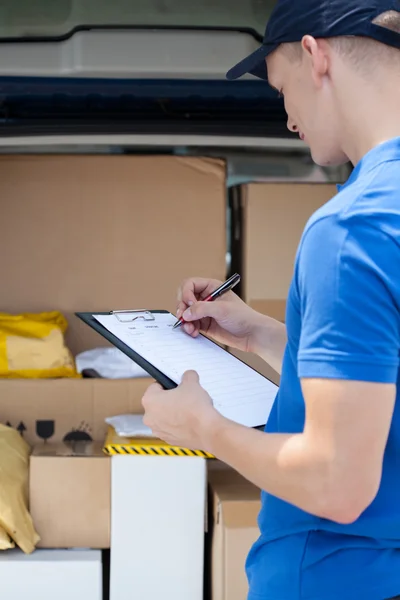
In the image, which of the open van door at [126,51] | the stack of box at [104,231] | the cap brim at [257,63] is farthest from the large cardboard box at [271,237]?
the cap brim at [257,63]

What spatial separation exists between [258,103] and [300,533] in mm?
1660

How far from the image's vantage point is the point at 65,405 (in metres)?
2.36

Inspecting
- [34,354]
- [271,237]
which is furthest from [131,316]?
[271,237]

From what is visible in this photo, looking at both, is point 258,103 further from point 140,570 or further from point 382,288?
point 382,288

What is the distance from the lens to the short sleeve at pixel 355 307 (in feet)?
2.26

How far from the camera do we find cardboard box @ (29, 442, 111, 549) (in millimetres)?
2156

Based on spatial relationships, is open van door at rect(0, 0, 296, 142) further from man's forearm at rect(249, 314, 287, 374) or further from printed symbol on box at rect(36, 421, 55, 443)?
man's forearm at rect(249, 314, 287, 374)

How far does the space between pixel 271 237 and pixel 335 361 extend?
6.02 ft

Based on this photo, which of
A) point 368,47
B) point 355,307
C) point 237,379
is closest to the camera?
point 355,307

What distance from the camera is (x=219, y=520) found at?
6.92 feet

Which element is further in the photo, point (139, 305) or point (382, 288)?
point (139, 305)

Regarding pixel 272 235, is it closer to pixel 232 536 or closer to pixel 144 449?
pixel 144 449

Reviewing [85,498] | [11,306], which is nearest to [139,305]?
[11,306]

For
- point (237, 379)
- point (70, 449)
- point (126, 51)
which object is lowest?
point (70, 449)
